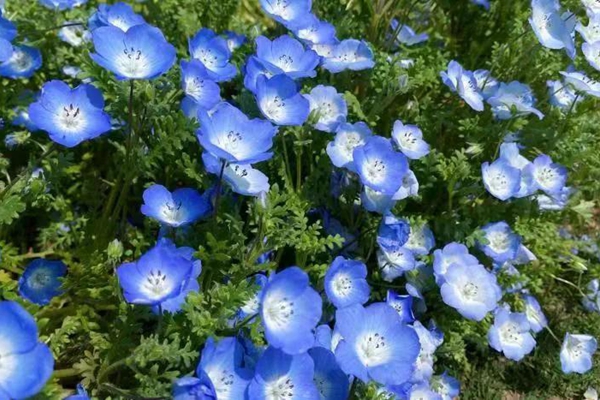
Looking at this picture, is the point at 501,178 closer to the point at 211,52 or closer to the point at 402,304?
the point at 402,304

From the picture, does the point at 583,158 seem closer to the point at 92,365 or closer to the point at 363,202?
the point at 363,202

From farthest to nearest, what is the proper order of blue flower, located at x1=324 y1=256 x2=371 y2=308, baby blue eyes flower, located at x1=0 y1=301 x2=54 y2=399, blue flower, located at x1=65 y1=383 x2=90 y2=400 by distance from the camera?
blue flower, located at x1=324 y1=256 x2=371 y2=308, blue flower, located at x1=65 y1=383 x2=90 y2=400, baby blue eyes flower, located at x1=0 y1=301 x2=54 y2=399

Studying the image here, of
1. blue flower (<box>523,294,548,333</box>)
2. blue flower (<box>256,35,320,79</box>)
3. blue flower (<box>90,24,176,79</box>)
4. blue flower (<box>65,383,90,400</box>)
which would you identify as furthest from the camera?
blue flower (<box>523,294,548,333</box>)

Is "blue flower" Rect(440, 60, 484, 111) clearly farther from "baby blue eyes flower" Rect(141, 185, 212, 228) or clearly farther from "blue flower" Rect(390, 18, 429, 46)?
"baby blue eyes flower" Rect(141, 185, 212, 228)

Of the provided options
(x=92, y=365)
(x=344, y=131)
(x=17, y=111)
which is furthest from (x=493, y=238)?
(x=17, y=111)

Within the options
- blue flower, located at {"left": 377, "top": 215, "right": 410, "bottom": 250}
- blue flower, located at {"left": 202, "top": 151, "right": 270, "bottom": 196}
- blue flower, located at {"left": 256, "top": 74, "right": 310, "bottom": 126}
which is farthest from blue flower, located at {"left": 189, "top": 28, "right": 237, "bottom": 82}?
blue flower, located at {"left": 377, "top": 215, "right": 410, "bottom": 250}

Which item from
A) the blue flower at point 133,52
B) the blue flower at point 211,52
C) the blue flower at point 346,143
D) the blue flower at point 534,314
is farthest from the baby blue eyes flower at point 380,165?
the blue flower at point 534,314

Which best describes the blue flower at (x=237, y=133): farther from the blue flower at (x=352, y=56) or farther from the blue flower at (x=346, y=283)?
the blue flower at (x=352, y=56)
